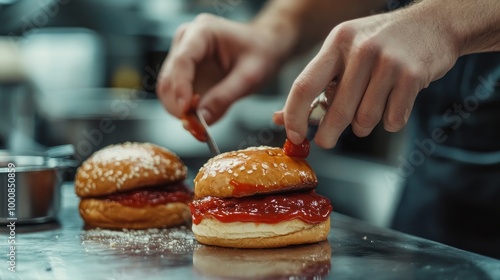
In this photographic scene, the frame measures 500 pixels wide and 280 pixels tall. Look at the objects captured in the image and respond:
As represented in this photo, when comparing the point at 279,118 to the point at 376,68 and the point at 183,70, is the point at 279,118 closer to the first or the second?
the point at 376,68

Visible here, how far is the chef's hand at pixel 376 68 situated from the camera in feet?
4.76

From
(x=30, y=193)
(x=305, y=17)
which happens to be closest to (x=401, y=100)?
(x=30, y=193)

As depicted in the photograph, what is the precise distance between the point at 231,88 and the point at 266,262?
3.48 feet

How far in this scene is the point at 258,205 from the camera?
1.68 meters

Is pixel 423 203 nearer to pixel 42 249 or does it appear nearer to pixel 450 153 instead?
pixel 450 153

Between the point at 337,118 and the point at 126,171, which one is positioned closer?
the point at 337,118

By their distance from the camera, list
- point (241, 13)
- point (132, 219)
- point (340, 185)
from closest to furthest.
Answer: point (132, 219)
point (340, 185)
point (241, 13)

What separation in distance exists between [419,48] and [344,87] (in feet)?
0.62

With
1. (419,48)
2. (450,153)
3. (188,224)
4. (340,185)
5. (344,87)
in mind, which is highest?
(419,48)

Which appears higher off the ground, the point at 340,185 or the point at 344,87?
the point at 344,87

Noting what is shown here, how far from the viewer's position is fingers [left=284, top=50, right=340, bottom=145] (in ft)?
4.97

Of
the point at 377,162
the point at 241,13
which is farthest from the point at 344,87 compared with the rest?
the point at 241,13

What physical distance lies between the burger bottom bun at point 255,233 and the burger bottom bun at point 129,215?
0.32 meters

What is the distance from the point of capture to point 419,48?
1.46 metres
